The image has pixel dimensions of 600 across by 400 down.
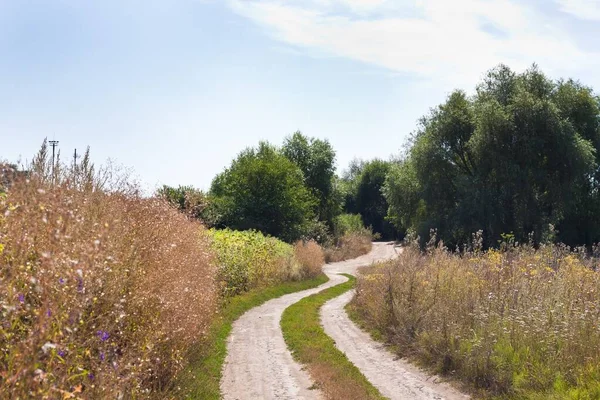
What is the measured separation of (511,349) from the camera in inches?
407

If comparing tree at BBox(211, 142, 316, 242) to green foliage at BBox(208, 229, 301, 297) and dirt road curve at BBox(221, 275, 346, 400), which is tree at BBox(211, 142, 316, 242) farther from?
dirt road curve at BBox(221, 275, 346, 400)

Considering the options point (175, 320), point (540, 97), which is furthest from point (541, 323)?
point (540, 97)

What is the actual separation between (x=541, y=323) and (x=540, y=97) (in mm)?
30446

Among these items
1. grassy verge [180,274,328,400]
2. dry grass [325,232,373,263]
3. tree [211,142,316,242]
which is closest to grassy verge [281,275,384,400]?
grassy verge [180,274,328,400]

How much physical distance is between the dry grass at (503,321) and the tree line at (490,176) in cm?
1522

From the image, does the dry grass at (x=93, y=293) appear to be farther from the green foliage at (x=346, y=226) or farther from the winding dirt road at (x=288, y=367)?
the green foliage at (x=346, y=226)

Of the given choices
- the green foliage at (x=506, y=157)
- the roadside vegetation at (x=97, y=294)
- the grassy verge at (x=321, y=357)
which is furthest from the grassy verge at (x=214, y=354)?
the green foliage at (x=506, y=157)

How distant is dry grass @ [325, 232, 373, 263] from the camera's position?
51069 mm

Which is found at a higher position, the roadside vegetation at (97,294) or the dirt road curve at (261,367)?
the roadside vegetation at (97,294)

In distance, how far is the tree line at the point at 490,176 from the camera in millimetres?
34344

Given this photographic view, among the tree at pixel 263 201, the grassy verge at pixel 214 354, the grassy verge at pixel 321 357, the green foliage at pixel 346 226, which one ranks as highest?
the tree at pixel 263 201

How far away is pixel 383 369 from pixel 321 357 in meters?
1.41

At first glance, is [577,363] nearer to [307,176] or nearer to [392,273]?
[392,273]

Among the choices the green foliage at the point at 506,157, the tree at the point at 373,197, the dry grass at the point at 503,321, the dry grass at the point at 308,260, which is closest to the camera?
the dry grass at the point at 503,321
